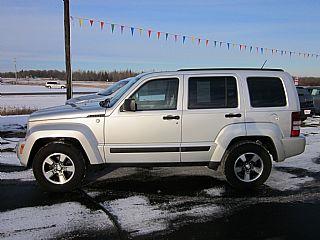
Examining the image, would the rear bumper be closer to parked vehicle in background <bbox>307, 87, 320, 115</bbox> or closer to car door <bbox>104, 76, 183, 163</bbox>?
car door <bbox>104, 76, 183, 163</bbox>

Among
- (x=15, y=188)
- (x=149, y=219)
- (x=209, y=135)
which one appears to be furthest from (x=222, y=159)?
(x=15, y=188)

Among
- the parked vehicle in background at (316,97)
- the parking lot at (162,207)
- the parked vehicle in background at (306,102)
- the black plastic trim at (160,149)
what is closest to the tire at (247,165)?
the parking lot at (162,207)

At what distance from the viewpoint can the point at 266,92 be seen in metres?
6.77

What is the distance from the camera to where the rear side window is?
22.0ft

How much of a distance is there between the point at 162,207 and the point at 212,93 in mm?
2106

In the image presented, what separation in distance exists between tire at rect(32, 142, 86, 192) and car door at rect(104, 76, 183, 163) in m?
0.52

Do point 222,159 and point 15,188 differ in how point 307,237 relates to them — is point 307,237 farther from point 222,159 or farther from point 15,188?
point 15,188

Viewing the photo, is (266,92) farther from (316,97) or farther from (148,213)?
(316,97)

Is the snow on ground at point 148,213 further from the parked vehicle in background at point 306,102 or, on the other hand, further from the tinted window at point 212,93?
the parked vehicle in background at point 306,102

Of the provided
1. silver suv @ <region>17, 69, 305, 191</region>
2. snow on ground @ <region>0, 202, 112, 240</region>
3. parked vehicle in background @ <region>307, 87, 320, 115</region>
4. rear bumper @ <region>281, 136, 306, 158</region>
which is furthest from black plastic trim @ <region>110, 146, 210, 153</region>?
parked vehicle in background @ <region>307, 87, 320, 115</region>

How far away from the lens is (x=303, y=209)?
5.59m

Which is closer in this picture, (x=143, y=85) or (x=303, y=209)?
(x=303, y=209)

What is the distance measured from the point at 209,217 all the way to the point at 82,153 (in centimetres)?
241

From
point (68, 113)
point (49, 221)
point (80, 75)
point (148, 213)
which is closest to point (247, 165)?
point (148, 213)
